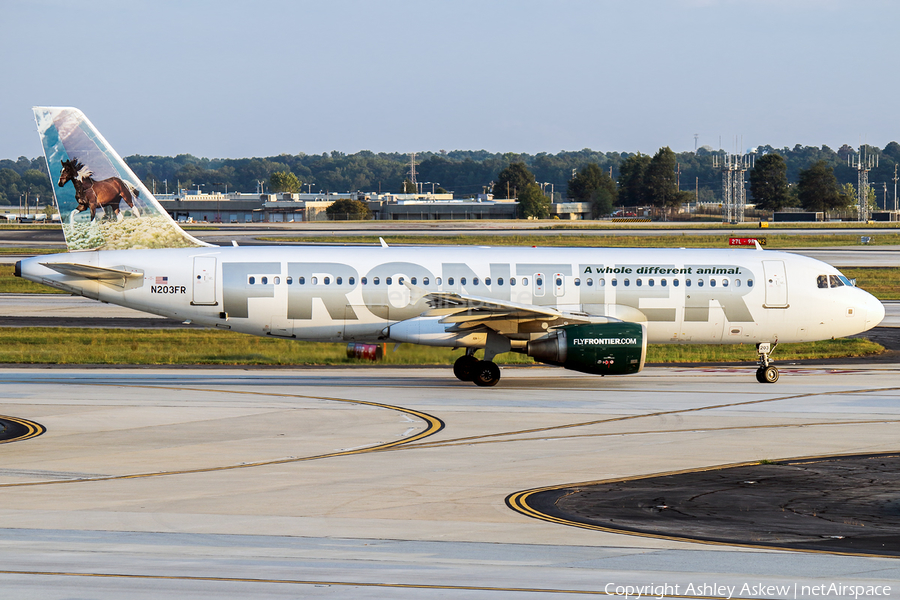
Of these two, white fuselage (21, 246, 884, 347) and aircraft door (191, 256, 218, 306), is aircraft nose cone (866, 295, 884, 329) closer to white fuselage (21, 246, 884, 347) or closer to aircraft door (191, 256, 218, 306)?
white fuselage (21, 246, 884, 347)

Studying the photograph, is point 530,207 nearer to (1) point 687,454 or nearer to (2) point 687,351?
(2) point 687,351

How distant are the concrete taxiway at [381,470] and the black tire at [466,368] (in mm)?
528

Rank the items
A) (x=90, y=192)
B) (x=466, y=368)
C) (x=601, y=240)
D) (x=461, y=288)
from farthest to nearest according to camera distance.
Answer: (x=601, y=240), (x=90, y=192), (x=466, y=368), (x=461, y=288)

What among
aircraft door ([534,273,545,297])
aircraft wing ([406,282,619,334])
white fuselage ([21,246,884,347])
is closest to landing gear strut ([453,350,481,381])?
white fuselage ([21,246,884,347])

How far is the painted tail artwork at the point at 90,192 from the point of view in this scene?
32.8m

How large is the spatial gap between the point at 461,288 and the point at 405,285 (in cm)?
189

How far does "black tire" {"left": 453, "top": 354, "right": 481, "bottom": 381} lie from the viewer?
32.8m

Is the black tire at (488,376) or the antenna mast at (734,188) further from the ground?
the antenna mast at (734,188)

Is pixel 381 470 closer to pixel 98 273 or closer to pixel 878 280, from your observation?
Answer: pixel 98 273

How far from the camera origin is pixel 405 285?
32594mm

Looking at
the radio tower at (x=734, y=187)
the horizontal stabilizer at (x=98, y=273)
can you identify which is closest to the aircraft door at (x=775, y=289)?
the horizontal stabilizer at (x=98, y=273)

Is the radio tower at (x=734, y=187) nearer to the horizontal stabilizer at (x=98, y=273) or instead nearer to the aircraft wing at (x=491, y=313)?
the aircraft wing at (x=491, y=313)

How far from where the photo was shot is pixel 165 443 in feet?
76.0

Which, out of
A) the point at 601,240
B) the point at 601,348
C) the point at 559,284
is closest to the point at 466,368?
the point at 559,284
